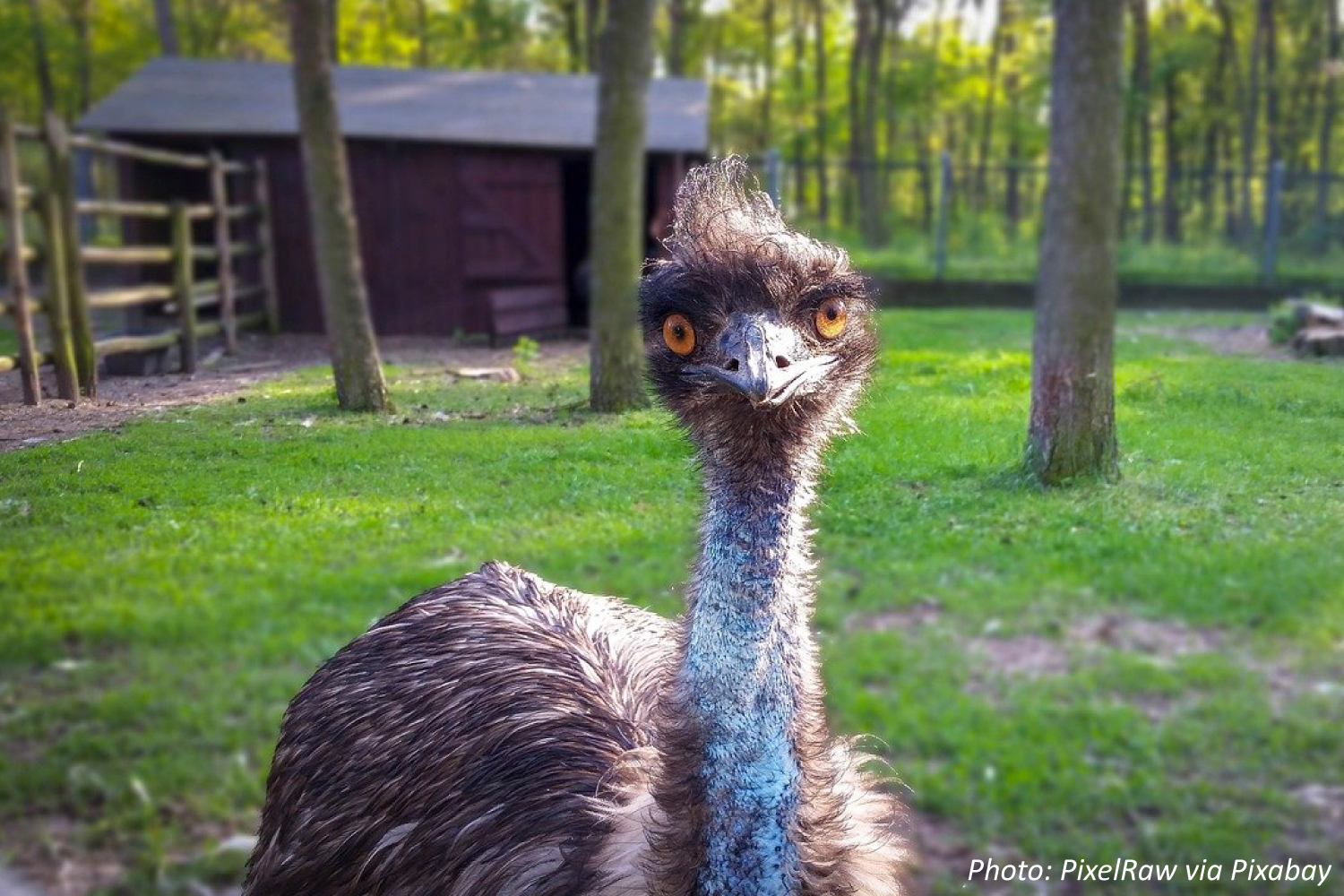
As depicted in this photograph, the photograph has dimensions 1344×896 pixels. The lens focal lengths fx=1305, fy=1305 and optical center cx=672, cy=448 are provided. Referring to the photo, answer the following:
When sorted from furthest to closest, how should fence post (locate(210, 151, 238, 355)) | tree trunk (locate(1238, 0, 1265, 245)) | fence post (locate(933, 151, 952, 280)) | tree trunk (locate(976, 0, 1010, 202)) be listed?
tree trunk (locate(1238, 0, 1265, 245)) < fence post (locate(933, 151, 952, 280)) < tree trunk (locate(976, 0, 1010, 202)) < fence post (locate(210, 151, 238, 355))

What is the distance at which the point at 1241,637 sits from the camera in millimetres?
2373

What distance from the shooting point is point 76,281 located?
7.54 ft

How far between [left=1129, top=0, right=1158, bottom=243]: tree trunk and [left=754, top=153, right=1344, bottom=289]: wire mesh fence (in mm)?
36

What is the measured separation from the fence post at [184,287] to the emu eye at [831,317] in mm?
1277

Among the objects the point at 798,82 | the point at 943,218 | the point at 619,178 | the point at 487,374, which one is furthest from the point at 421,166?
the point at 487,374

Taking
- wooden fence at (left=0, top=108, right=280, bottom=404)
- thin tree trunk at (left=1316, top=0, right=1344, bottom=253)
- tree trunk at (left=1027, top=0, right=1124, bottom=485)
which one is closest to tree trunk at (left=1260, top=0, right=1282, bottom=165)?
thin tree trunk at (left=1316, top=0, right=1344, bottom=253)

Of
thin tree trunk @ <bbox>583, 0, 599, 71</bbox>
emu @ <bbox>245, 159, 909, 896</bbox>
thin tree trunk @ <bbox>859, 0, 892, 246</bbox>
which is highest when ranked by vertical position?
thin tree trunk @ <bbox>583, 0, 599, 71</bbox>

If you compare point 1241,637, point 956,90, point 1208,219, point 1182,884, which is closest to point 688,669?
point 1241,637

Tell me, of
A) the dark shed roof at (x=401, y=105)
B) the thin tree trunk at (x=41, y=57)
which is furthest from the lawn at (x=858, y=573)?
the dark shed roof at (x=401, y=105)

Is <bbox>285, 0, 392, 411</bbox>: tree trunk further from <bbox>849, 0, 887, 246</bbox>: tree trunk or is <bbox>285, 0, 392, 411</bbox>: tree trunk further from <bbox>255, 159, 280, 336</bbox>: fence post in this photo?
<bbox>849, 0, 887, 246</bbox>: tree trunk

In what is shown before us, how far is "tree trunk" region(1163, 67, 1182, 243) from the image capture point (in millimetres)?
5566

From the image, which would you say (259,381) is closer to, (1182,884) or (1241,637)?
(1241,637)

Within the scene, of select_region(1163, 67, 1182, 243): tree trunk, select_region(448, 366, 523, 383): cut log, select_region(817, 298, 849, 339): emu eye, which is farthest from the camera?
select_region(1163, 67, 1182, 243): tree trunk

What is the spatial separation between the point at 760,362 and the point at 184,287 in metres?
1.47
